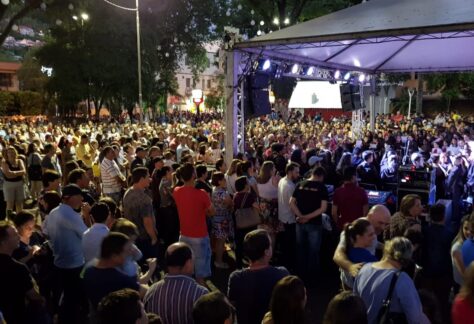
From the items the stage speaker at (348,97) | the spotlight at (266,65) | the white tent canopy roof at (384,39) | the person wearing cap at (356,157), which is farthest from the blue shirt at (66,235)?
the stage speaker at (348,97)

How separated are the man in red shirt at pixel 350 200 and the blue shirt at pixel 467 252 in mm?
2160

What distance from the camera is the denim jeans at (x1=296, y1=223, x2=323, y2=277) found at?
20.7ft

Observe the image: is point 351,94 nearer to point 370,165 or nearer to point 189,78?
point 370,165

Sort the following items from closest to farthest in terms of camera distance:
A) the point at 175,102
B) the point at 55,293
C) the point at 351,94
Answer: the point at 55,293 < the point at 351,94 < the point at 175,102

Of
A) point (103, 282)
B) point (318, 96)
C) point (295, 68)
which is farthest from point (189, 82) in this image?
point (103, 282)

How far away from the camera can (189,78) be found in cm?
7431

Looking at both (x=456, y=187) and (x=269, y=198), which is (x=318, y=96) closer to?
(x=456, y=187)

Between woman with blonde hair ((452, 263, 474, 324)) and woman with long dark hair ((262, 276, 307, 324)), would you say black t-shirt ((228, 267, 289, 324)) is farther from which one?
woman with blonde hair ((452, 263, 474, 324))

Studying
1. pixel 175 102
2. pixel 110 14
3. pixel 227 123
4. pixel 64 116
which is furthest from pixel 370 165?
pixel 175 102

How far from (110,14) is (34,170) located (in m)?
22.8

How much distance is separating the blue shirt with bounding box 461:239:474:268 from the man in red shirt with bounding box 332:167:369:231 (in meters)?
2.16

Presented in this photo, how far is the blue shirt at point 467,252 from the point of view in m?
3.96

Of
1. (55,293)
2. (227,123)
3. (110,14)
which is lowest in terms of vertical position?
(55,293)

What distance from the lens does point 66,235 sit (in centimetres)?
459
